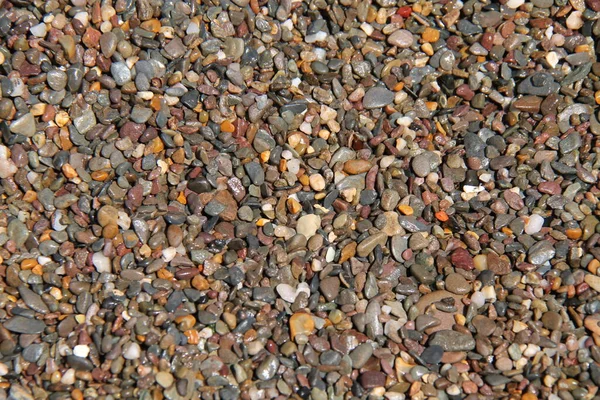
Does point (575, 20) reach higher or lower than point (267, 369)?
higher

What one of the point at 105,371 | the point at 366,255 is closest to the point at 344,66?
the point at 366,255

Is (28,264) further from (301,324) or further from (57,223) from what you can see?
(301,324)

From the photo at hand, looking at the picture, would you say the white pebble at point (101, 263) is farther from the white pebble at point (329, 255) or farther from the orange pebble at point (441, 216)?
the orange pebble at point (441, 216)

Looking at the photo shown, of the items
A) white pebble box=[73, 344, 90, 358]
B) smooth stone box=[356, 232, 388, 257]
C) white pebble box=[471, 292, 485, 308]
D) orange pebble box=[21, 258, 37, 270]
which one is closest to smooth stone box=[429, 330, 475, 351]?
white pebble box=[471, 292, 485, 308]

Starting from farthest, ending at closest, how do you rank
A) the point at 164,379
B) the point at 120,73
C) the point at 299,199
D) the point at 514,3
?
the point at 514,3, the point at 120,73, the point at 299,199, the point at 164,379

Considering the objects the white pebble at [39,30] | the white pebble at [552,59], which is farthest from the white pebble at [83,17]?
the white pebble at [552,59]

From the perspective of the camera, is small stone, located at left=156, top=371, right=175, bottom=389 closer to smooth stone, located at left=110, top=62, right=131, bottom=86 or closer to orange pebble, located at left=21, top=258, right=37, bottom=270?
orange pebble, located at left=21, top=258, right=37, bottom=270

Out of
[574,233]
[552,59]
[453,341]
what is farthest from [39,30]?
[574,233]
